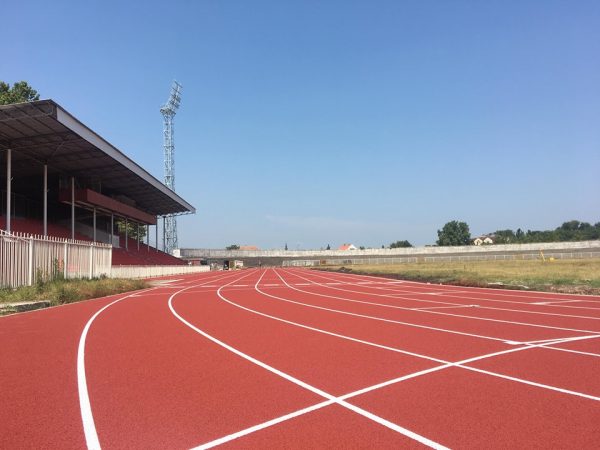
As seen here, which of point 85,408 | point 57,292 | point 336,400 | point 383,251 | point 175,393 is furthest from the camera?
point 383,251

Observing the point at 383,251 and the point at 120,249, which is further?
the point at 383,251

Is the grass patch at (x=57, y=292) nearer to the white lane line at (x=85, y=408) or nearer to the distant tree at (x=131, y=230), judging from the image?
the white lane line at (x=85, y=408)

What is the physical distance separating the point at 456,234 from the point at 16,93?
4719 inches

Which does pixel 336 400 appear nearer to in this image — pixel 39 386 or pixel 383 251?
pixel 39 386

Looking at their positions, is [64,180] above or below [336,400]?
above

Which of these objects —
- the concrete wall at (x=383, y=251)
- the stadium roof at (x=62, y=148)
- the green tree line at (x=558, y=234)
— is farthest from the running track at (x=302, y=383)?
the green tree line at (x=558, y=234)

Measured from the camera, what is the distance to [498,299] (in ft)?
54.5

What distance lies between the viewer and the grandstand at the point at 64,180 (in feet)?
82.0

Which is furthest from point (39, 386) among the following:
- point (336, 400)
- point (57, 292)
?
point (57, 292)

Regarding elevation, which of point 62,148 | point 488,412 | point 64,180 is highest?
point 62,148

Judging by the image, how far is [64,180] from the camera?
39.5 m

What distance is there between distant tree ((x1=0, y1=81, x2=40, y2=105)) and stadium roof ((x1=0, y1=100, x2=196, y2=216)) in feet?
27.7

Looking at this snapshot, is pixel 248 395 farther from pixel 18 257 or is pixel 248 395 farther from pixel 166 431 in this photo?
pixel 18 257

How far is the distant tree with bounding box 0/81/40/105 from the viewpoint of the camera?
1604 inches
